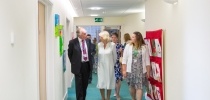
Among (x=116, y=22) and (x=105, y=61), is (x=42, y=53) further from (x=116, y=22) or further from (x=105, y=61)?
(x=116, y=22)

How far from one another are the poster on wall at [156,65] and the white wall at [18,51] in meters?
2.08

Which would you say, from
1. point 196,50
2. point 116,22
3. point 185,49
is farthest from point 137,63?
point 116,22

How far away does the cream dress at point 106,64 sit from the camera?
5125 mm

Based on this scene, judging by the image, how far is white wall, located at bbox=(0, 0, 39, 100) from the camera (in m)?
2.01

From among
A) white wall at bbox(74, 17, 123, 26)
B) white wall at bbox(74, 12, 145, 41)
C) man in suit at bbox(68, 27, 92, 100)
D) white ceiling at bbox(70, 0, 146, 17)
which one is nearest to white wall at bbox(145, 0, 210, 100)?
man in suit at bbox(68, 27, 92, 100)

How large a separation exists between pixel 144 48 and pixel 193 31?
5.16 ft

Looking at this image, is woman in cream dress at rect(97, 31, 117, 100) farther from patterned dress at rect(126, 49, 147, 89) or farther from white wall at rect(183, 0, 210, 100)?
white wall at rect(183, 0, 210, 100)

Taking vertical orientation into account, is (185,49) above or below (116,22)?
below

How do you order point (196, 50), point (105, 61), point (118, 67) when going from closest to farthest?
point (196, 50) < point (105, 61) < point (118, 67)

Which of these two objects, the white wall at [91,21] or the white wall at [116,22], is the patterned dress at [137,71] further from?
the white wall at [91,21]

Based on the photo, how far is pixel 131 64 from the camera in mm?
4484

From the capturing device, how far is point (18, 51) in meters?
2.40

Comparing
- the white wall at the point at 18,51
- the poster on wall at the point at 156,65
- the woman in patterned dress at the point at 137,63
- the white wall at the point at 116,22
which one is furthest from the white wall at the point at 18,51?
the white wall at the point at 116,22

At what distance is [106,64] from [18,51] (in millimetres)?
2870
